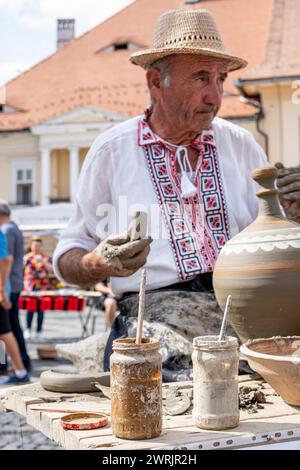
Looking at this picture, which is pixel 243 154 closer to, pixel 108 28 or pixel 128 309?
pixel 128 309

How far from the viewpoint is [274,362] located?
161cm

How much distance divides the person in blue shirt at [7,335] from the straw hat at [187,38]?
3734 millimetres

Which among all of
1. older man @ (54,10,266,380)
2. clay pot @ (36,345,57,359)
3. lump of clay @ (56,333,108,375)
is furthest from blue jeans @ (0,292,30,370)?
older man @ (54,10,266,380)

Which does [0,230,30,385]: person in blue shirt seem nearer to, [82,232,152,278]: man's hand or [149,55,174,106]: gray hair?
[149,55,174,106]: gray hair

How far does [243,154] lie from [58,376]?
47.1 inches

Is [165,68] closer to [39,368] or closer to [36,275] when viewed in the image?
[39,368]

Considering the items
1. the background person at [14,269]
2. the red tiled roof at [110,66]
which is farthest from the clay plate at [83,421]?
the red tiled roof at [110,66]

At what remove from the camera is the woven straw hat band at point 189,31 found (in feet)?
7.77

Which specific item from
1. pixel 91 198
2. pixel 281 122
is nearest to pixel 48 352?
pixel 91 198

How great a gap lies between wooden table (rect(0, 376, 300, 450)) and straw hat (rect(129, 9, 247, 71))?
116 centimetres

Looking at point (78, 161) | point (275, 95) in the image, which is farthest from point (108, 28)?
point (275, 95)

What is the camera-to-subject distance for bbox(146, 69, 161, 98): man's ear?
2.49 meters

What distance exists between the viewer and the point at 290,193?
7.86 ft
